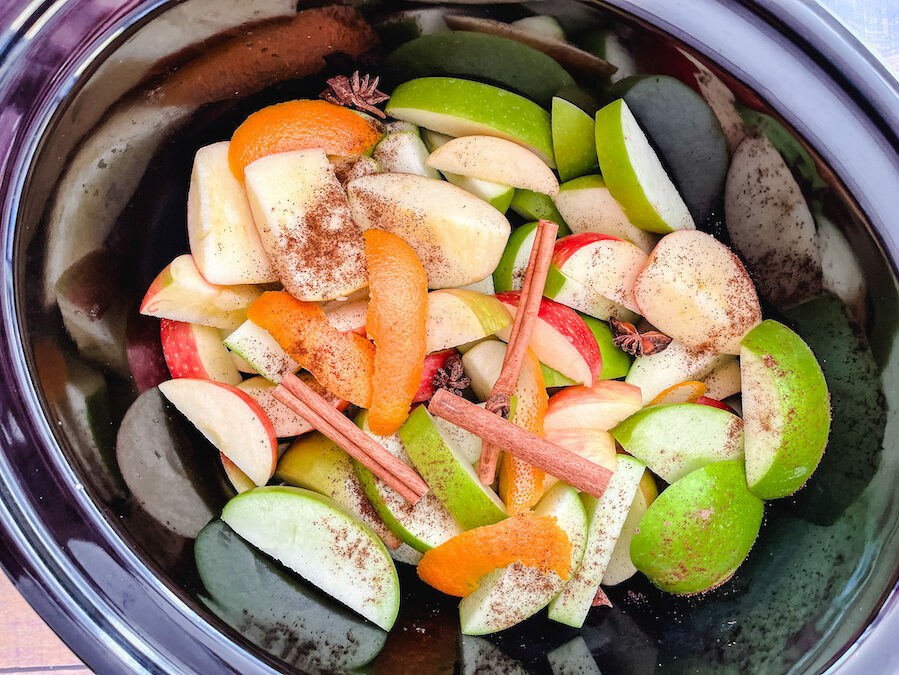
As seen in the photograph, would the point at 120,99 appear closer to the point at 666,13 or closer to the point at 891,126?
the point at 666,13

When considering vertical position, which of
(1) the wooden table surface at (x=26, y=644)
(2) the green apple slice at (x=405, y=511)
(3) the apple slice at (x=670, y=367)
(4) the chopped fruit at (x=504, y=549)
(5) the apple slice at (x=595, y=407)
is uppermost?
(3) the apple slice at (x=670, y=367)

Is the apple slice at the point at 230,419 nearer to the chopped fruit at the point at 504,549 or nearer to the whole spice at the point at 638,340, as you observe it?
the chopped fruit at the point at 504,549

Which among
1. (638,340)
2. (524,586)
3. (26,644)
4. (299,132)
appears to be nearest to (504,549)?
(524,586)

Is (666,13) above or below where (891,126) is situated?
above

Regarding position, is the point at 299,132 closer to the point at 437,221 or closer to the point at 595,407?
the point at 437,221

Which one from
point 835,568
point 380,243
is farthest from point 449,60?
point 835,568

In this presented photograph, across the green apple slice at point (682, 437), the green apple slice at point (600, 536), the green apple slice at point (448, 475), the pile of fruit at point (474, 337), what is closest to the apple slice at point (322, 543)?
the pile of fruit at point (474, 337)
